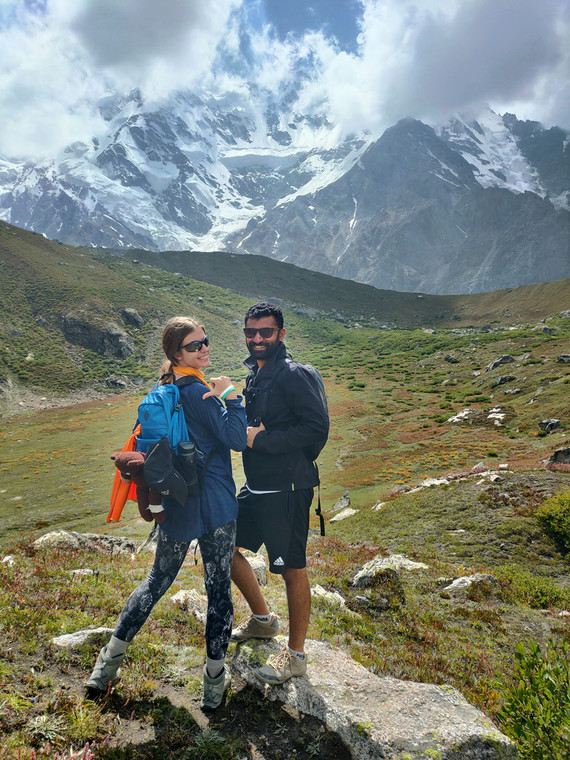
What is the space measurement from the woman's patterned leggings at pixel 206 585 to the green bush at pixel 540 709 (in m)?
2.60

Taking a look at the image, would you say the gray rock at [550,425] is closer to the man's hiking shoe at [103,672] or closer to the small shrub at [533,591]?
the small shrub at [533,591]

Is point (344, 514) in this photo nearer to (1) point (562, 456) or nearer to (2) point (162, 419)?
(1) point (562, 456)

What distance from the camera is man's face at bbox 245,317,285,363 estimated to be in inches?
179

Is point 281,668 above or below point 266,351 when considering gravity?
below

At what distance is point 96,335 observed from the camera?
74.2m

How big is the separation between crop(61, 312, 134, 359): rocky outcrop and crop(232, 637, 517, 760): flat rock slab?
77.1 metres

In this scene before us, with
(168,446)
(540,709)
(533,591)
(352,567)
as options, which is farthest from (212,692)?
(533,591)

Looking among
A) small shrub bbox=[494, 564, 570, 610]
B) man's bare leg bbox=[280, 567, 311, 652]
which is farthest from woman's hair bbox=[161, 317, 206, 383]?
small shrub bbox=[494, 564, 570, 610]

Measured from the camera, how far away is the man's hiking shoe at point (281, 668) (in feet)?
13.0

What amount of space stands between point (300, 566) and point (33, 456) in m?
34.8

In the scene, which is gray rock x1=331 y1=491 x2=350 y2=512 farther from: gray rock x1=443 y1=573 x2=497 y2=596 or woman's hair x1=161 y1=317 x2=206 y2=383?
woman's hair x1=161 y1=317 x2=206 y2=383

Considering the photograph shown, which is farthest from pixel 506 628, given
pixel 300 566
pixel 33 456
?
pixel 33 456

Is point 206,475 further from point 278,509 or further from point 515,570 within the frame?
point 515,570

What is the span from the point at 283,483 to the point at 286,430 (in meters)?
0.61
